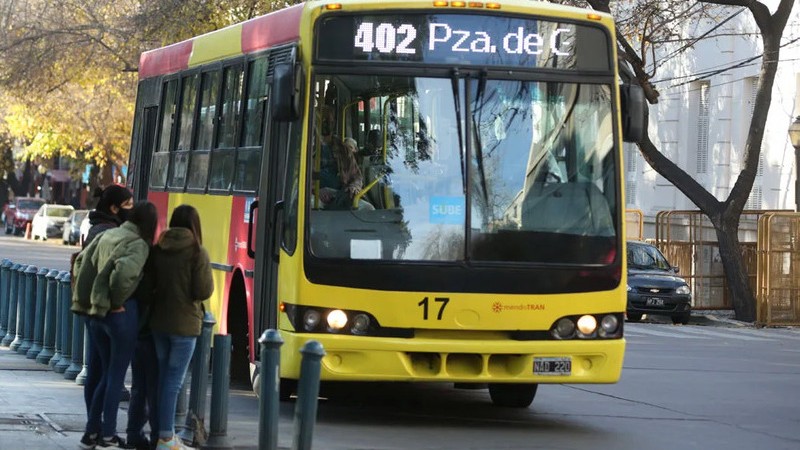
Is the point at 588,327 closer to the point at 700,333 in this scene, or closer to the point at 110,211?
the point at 110,211

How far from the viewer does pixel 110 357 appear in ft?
33.6

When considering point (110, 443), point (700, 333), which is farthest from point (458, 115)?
point (700, 333)

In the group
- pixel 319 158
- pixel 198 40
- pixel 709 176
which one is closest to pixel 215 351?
pixel 319 158

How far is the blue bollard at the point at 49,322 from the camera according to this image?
1609 cm

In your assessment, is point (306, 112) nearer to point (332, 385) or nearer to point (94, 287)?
point (94, 287)

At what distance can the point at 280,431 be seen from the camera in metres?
11.9

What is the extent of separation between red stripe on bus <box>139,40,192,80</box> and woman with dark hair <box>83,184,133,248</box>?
5.29 metres

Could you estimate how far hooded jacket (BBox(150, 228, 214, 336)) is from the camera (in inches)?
386

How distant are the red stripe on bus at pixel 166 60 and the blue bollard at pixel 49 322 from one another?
2336 millimetres

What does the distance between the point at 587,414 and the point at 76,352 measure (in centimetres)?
446

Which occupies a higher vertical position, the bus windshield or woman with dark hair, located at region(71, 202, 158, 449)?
the bus windshield

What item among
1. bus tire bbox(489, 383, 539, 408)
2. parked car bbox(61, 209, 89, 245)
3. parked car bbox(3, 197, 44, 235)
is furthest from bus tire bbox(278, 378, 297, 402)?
parked car bbox(3, 197, 44, 235)

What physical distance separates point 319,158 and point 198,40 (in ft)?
14.1

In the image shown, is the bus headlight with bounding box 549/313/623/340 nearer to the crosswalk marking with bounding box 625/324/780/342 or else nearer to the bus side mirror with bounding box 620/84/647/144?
the bus side mirror with bounding box 620/84/647/144
